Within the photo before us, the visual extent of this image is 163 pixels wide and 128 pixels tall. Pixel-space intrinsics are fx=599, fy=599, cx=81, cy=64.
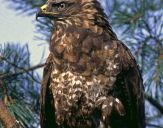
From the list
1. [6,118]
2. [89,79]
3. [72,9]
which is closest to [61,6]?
[72,9]

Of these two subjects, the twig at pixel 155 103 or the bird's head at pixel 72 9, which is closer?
the bird's head at pixel 72 9

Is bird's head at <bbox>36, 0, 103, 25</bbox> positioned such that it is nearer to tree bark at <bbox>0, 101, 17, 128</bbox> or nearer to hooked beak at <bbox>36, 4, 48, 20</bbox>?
hooked beak at <bbox>36, 4, 48, 20</bbox>

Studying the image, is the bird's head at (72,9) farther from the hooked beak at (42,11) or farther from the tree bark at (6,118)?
the tree bark at (6,118)

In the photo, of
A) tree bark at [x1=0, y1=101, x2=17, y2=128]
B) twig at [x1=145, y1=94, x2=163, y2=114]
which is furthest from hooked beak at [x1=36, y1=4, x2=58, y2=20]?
tree bark at [x1=0, y1=101, x2=17, y2=128]

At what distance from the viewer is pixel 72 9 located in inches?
156

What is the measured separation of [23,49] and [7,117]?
1.25 m

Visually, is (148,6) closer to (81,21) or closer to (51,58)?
(81,21)

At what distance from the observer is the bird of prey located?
11.8 feet

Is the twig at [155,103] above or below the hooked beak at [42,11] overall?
below

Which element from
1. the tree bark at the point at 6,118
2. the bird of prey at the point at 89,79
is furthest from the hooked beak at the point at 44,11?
the tree bark at the point at 6,118

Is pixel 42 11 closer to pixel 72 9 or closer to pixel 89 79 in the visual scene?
pixel 72 9

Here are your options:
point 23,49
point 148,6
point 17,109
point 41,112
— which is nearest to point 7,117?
point 17,109

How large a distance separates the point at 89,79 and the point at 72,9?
60 centimetres

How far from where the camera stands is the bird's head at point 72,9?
390 cm
